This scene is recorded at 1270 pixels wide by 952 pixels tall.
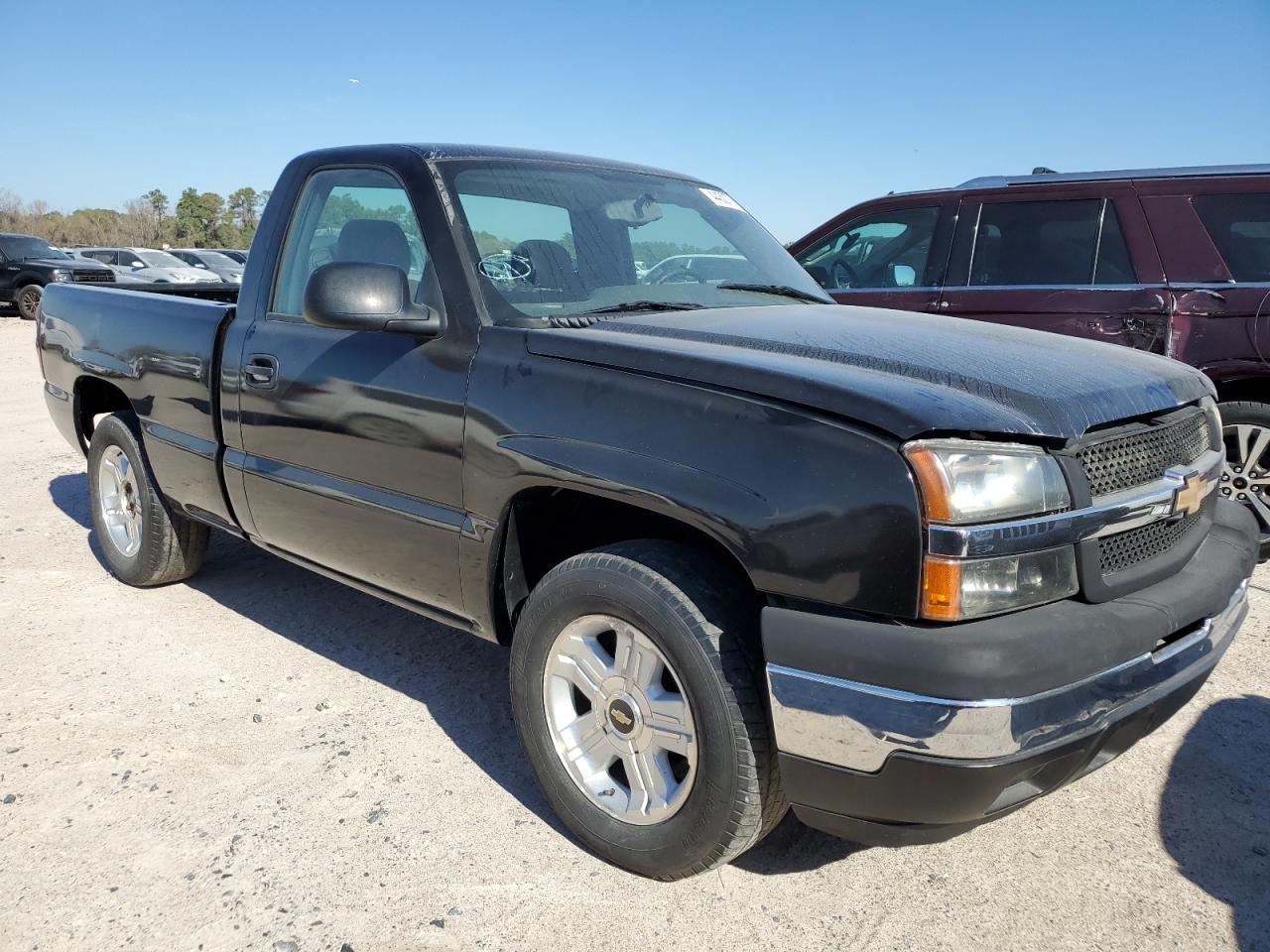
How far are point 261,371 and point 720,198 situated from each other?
6.22 feet

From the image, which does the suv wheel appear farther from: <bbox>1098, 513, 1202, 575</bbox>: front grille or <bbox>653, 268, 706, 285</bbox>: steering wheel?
<bbox>1098, 513, 1202, 575</bbox>: front grille

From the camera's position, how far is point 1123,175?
17.6 ft

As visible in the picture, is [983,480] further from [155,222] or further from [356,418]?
[155,222]

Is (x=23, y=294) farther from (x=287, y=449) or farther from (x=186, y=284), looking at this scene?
(x=287, y=449)

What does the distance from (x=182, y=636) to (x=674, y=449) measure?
2.82 m

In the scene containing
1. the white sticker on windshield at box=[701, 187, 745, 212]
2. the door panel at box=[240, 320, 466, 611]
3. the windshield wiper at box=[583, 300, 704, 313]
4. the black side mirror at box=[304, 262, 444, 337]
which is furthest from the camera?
the white sticker on windshield at box=[701, 187, 745, 212]

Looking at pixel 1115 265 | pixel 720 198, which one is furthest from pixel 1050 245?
pixel 720 198

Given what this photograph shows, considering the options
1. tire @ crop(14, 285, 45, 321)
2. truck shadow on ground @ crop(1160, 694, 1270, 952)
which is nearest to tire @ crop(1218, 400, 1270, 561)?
truck shadow on ground @ crop(1160, 694, 1270, 952)

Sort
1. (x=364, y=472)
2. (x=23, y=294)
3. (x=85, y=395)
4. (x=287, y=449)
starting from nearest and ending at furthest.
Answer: (x=364, y=472) < (x=287, y=449) < (x=85, y=395) < (x=23, y=294)

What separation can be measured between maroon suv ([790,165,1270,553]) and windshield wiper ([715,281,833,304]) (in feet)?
6.89

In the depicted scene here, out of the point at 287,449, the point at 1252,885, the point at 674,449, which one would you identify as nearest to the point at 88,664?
the point at 287,449

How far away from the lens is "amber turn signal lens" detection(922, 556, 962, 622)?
1.93 metres

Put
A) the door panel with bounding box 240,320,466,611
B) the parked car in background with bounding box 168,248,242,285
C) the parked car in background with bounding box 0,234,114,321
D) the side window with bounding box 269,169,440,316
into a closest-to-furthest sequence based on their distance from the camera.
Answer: the door panel with bounding box 240,320,466,611, the side window with bounding box 269,169,440,316, the parked car in background with bounding box 0,234,114,321, the parked car in background with bounding box 168,248,242,285

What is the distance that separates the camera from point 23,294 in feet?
66.9
